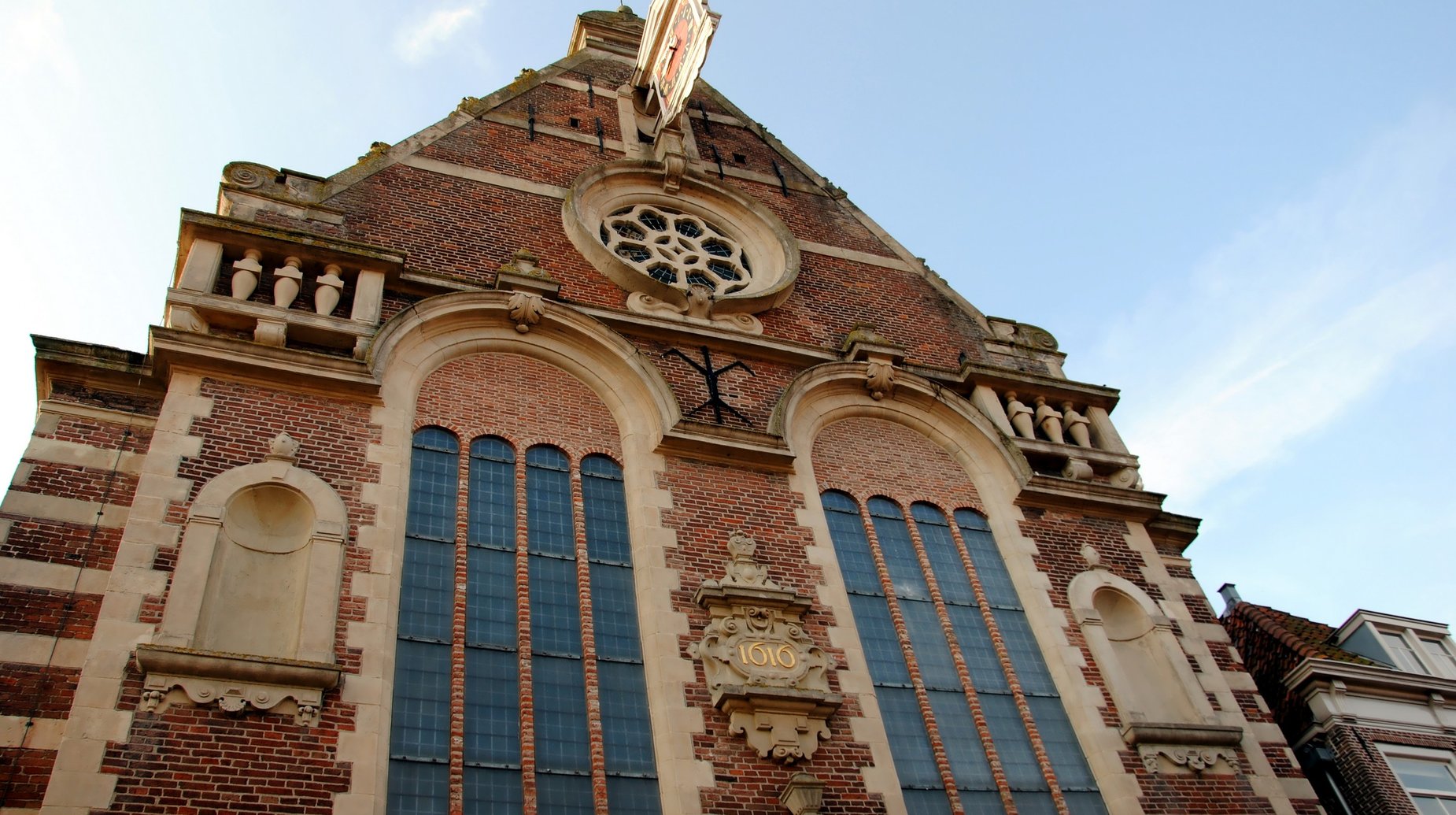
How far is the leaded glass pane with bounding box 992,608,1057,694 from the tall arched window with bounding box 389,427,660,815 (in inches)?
164

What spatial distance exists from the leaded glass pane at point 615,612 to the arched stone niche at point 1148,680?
5.05 meters

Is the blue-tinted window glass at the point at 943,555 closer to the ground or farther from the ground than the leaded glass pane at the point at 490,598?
farther from the ground

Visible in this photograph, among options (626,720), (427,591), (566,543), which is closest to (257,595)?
(427,591)

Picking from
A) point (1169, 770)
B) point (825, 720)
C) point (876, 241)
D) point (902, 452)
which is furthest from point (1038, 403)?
point (825, 720)

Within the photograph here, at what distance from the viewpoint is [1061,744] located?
38.9 feet

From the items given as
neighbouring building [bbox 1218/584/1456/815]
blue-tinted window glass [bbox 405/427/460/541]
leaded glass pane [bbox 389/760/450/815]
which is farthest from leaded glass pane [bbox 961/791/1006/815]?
neighbouring building [bbox 1218/584/1456/815]

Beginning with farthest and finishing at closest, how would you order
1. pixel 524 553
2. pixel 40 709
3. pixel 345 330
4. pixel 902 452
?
pixel 902 452 < pixel 345 330 < pixel 524 553 < pixel 40 709

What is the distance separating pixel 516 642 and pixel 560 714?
2.61 ft

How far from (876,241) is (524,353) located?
719cm

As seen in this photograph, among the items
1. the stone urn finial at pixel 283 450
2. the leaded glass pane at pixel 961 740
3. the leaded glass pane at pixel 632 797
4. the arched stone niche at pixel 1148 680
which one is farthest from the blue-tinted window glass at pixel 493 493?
the arched stone niche at pixel 1148 680

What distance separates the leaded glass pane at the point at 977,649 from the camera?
39.9 feet

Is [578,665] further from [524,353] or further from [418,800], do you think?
[524,353]

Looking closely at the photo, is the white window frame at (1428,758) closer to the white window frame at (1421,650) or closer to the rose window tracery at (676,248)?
the white window frame at (1421,650)

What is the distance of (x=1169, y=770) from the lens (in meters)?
11.7
